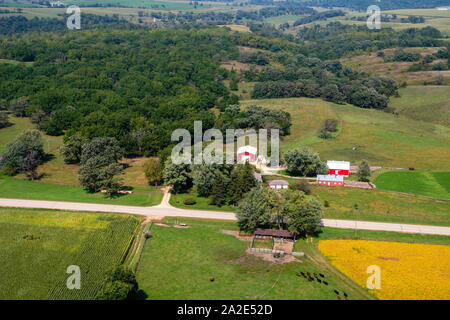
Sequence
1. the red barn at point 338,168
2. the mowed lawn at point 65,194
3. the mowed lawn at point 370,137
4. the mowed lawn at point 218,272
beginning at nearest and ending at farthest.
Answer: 1. the mowed lawn at point 218,272
2. the mowed lawn at point 65,194
3. the red barn at point 338,168
4. the mowed lawn at point 370,137

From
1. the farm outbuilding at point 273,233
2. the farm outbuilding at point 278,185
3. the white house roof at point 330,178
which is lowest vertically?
the farm outbuilding at point 273,233

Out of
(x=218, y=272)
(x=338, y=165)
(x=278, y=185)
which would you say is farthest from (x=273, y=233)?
(x=338, y=165)

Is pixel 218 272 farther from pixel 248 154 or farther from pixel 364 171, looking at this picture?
pixel 364 171

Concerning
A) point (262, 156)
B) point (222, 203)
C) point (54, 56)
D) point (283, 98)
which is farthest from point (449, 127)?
point (54, 56)

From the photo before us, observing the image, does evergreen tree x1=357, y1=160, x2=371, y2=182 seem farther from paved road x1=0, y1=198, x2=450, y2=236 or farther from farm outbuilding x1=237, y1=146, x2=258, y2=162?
farm outbuilding x1=237, y1=146, x2=258, y2=162

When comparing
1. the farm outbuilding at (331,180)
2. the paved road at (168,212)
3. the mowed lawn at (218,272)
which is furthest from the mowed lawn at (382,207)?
the mowed lawn at (218,272)

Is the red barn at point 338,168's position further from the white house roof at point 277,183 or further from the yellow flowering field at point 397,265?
the yellow flowering field at point 397,265
